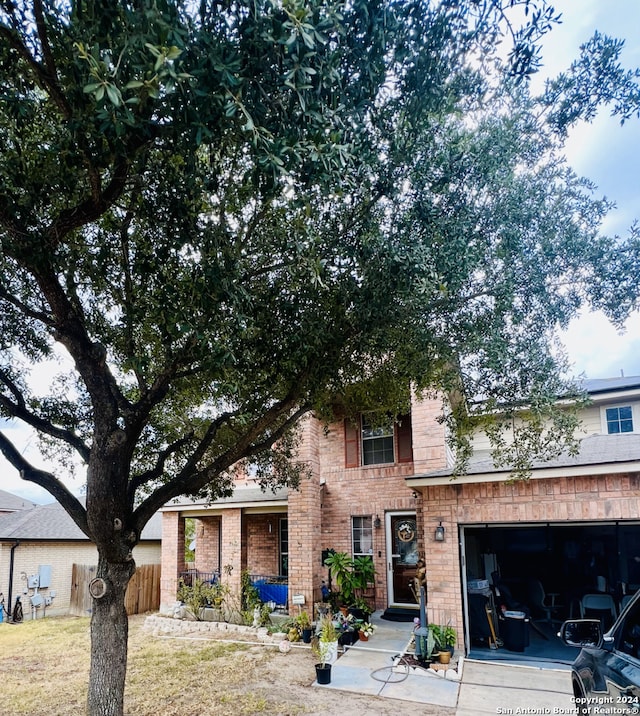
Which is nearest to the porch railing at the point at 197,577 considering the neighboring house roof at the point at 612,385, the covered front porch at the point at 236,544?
the covered front porch at the point at 236,544

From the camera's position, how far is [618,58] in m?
5.86

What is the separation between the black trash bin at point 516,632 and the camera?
10.0m

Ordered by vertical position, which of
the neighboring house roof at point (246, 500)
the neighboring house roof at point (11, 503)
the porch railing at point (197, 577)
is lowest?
→ the porch railing at point (197, 577)

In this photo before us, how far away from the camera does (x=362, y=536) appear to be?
14844 millimetres

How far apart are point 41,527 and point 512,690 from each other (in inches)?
645

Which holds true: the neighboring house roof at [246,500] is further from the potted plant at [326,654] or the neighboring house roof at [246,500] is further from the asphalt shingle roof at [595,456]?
the asphalt shingle roof at [595,456]

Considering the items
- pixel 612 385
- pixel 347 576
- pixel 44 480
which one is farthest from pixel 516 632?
pixel 44 480

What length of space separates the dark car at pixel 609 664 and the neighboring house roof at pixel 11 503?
2700 cm

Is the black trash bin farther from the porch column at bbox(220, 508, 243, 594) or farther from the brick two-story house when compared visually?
the porch column at bbox(220, 508, 243, 594)

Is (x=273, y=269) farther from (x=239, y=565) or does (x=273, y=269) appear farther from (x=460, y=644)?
(x=239, y=565)

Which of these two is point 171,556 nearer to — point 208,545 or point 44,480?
point 208,545

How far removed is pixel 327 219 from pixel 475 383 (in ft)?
9.86

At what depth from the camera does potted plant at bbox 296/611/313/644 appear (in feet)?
37.0

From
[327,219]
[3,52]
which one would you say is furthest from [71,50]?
[327,219]
